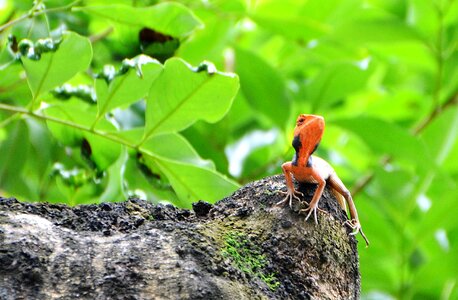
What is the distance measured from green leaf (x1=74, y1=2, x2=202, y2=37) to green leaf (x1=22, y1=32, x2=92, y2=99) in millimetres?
164

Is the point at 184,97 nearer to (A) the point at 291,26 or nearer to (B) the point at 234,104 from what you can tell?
(A) the point at 291,26

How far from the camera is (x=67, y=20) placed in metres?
2.21

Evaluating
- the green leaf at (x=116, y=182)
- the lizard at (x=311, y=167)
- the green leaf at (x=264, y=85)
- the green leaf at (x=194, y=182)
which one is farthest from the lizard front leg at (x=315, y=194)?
the green leaf at (x=264, y=85)

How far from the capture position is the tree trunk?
1.00 m

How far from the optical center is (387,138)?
86.7 inches

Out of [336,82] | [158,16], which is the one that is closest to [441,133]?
[336,82]

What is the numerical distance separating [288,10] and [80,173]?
1.08 meters

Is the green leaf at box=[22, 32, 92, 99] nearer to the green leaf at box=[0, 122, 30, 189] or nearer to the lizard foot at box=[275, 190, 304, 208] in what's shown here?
the lizard foot at box=[275, 190, 304, 208]

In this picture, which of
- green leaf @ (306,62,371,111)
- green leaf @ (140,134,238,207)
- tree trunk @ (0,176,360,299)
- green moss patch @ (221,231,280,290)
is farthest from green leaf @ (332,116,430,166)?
green moss patch @ (221,231,280,290)

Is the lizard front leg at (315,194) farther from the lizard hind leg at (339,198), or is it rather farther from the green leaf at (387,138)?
the green leaf at (387,138)

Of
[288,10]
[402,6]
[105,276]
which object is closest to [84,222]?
[105,276]

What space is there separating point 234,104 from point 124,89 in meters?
1.01

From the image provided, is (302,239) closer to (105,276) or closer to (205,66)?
(105,276)

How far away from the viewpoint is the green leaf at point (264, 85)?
89.7 inches
